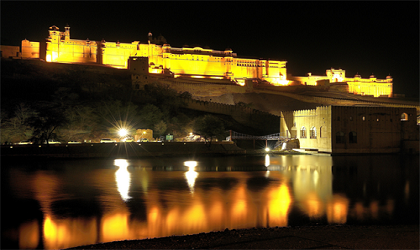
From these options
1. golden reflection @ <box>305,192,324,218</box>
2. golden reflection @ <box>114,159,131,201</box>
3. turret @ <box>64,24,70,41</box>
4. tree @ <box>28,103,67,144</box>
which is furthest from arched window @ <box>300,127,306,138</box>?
turret @ <box>64,24,70,41</box>

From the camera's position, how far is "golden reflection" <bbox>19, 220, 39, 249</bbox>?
9406 mm

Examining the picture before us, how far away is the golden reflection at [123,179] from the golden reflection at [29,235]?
4.17m

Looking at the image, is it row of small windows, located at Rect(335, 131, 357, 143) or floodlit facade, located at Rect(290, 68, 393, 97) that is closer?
row of small windows, located at Rect(335, 131, 357, 143)

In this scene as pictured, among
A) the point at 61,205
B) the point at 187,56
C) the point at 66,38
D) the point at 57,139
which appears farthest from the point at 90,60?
the point at 61,205

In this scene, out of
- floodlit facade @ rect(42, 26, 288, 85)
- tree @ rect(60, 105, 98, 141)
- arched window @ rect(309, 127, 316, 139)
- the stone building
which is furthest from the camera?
floodlit facade @ rect(42, 26, 288, 85)

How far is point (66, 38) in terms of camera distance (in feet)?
192

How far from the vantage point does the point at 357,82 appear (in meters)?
72.1

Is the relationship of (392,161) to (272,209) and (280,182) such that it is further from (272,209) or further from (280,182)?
(272,209)

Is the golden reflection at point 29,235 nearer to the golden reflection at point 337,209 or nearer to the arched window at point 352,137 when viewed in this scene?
the golden reflection at point 337,209

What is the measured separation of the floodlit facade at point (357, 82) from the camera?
230 feet

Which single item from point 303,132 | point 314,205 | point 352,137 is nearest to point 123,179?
point 314,205

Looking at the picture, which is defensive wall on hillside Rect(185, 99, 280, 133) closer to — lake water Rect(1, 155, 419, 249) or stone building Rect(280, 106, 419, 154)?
stone building Rect(280, 106, 419, 154)

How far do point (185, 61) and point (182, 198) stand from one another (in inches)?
2073

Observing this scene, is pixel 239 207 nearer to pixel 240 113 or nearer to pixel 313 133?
pixel 313 133
